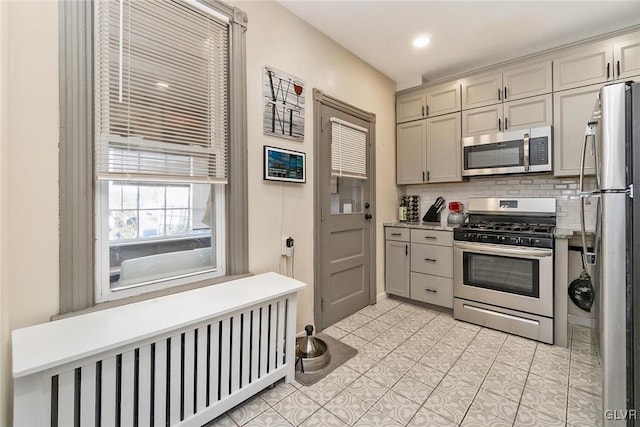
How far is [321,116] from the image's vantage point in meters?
2.59

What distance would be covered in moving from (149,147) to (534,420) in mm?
2681

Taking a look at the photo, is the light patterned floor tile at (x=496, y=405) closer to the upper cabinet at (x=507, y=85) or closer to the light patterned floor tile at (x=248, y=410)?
the light patterned floor tile at (x=248, y=410)

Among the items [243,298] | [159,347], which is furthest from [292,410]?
[159,347]

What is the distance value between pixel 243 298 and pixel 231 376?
443 millimetres

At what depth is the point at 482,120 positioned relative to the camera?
2.99 meters

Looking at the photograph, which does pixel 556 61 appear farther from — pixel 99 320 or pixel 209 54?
pixel 99 320

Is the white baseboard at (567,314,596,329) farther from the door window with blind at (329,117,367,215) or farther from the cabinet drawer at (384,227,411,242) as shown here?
the door window with blind at (329,117,367,215)

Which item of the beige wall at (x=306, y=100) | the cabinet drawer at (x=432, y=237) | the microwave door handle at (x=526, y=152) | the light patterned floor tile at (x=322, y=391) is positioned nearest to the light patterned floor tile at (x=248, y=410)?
the light patterned floor tile at (x=322, y=391)

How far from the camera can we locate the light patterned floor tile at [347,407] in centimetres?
156

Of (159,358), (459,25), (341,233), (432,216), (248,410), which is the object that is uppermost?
(459,25)

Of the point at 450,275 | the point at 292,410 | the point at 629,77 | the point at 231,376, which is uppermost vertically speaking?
the point at 629,77

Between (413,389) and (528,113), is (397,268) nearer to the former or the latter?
(413,389)

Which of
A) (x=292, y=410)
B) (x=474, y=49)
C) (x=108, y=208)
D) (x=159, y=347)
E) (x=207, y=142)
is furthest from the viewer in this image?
(x=474, y=49)

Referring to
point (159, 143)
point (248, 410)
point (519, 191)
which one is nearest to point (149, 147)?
point (159, 143)
